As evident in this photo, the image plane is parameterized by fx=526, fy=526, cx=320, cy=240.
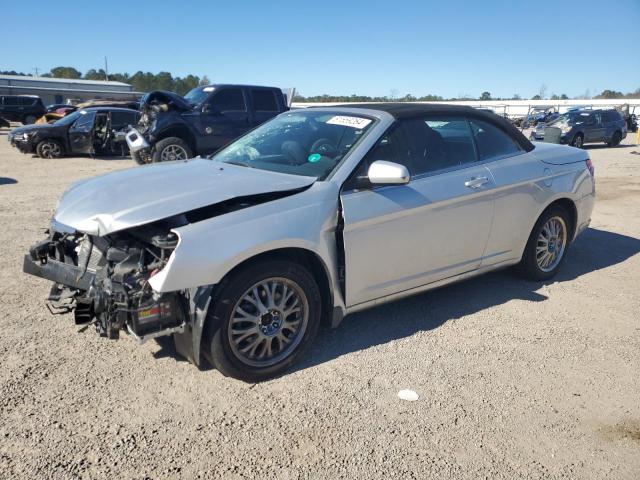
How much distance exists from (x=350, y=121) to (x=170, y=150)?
850 cm

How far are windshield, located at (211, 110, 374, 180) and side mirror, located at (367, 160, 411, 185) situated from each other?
1.05 ft

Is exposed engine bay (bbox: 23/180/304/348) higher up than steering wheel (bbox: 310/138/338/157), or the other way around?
steering wheel (bbox: 310/138/338/157)

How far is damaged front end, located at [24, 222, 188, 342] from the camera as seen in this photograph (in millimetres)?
3000

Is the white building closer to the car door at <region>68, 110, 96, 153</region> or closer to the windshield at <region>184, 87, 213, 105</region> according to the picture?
the car door at <region>68, 110, 96, 153</region>

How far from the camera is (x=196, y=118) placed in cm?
1215

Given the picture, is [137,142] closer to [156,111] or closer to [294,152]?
[294,152]

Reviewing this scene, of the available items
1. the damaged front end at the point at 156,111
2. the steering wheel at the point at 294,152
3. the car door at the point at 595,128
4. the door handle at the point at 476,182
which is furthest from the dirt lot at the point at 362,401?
the car door at the point at 595,128

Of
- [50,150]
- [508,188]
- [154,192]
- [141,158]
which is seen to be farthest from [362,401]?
[50,150]

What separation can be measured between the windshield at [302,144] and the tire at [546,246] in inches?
83.9

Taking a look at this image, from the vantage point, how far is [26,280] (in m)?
4.95

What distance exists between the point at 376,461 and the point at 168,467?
3.40 ft

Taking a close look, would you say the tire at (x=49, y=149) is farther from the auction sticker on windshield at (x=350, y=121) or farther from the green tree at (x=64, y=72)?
the green tree at (x=64, y=72)

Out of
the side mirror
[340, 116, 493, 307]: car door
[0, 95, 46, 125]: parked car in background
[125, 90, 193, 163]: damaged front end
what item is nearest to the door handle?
[340, 116, 493, 307]: car door

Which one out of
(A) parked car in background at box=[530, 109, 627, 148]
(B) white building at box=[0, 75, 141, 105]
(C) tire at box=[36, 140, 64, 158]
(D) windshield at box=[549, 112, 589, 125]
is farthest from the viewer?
(B) white building at box=[0, 75, 141, 105]
